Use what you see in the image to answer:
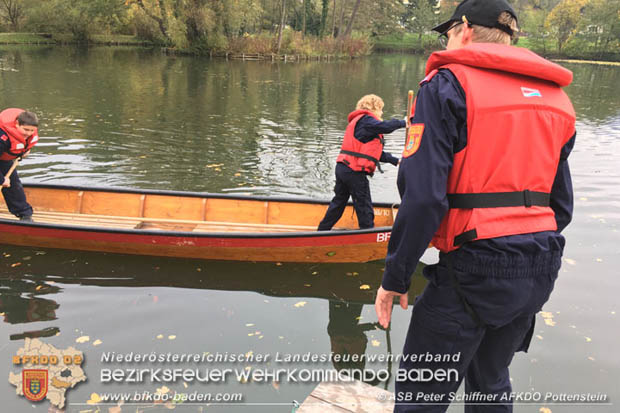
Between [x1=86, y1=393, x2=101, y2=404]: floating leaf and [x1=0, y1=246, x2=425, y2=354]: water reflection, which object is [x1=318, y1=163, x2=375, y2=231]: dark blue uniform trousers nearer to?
[x1=0, y1=246, x2=425, y2=354]: water reflection

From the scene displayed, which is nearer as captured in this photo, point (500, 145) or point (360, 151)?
point (500, 145)

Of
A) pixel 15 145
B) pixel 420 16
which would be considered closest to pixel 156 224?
pixel 15 145

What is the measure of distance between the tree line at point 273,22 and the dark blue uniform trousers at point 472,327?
4350cm

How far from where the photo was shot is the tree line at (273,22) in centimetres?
4391

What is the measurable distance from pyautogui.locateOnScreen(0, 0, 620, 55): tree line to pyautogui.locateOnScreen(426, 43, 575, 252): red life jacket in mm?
43151

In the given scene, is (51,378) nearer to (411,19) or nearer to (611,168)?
(611,168)

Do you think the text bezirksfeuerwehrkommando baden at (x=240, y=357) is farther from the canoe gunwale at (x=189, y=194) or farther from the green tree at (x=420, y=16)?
the green tree at (x=420, y=16)

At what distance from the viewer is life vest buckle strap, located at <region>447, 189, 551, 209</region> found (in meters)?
2.09

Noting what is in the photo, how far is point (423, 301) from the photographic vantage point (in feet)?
7.30

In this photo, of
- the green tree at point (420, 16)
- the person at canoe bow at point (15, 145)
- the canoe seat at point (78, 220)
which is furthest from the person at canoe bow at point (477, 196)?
the green tree at point (420, 16)

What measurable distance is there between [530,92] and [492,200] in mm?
537

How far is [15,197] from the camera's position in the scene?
22.0ft

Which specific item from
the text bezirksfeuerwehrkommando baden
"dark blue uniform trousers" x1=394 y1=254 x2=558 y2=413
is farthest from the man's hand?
the text bezirksfeuerwehrkommando baden

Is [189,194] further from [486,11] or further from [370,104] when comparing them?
[486,11]
